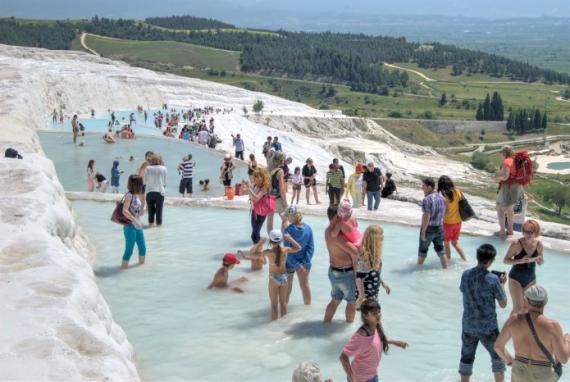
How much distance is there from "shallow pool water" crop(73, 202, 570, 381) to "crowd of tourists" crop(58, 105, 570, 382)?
10.4 inches

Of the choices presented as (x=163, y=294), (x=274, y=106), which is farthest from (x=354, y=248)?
(x=274, y=106)

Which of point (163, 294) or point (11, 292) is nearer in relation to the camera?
point (11, 292)

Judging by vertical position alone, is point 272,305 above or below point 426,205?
below

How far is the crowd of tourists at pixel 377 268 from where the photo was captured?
5562 mm

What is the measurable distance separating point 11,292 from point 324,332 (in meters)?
3.32

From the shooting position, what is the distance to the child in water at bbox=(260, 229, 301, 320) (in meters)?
8.09

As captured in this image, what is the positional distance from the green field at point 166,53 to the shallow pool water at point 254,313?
14820 centimetres

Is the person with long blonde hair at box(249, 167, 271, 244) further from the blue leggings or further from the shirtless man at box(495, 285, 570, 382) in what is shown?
the shirtless man at box(495, 285, 570, 382)

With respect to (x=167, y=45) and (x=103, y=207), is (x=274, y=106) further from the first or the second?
(x=167, y=45)

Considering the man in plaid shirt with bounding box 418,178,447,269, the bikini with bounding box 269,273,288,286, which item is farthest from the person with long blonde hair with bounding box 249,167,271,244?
the bikini with bounding box 269,273,288,286

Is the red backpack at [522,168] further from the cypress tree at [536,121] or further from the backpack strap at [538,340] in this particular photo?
the cypress tree at [536,121]

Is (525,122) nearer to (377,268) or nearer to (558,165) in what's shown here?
(558,165)

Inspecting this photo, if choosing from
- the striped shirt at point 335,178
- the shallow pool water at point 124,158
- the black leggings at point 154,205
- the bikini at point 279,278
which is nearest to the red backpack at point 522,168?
the striped shirt at point 335,178

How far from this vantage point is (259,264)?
10.5m
